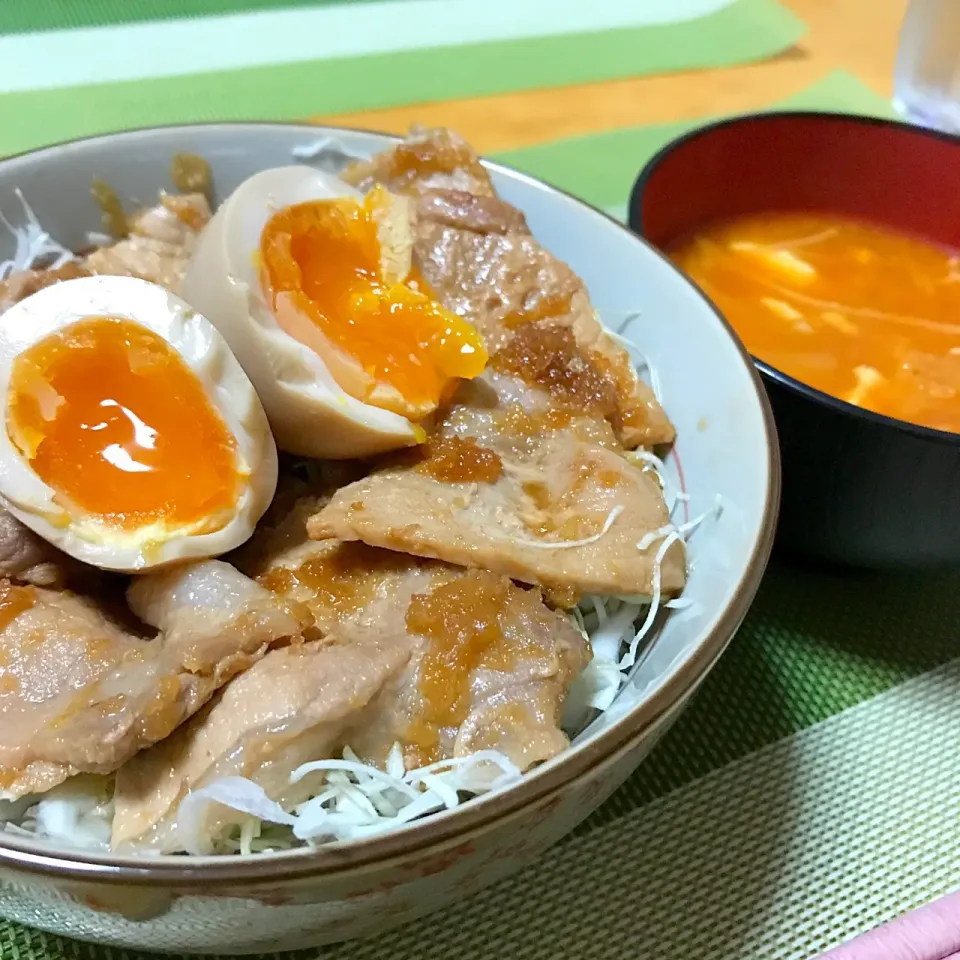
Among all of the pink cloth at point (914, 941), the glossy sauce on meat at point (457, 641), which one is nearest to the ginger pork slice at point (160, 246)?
the glossy sauce on meat at point (457, 641)

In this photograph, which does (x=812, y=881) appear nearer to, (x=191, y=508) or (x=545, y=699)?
(x=545, y=699)

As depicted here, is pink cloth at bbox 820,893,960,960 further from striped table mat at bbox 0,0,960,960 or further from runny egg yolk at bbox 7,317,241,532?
runny egg yolk at bbox 7,317,241,532

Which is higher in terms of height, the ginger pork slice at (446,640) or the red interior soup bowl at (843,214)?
the red interior soup bowl at (843,214)

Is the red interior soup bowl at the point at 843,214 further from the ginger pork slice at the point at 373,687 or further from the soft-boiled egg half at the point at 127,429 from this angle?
the soft-boiled egg half at the point at 127,429

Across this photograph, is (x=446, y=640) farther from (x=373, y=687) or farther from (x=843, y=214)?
(x=843, y=214)

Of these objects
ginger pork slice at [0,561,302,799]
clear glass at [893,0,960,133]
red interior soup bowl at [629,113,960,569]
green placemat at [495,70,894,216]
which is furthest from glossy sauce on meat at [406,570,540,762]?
clear glass at [893,0,960,133]

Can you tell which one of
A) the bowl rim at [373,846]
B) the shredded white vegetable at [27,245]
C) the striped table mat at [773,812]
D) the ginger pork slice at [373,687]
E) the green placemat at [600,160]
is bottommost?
the striped table mat at [773,812]

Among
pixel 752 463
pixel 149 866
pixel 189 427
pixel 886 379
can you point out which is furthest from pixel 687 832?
pixel 886 379
